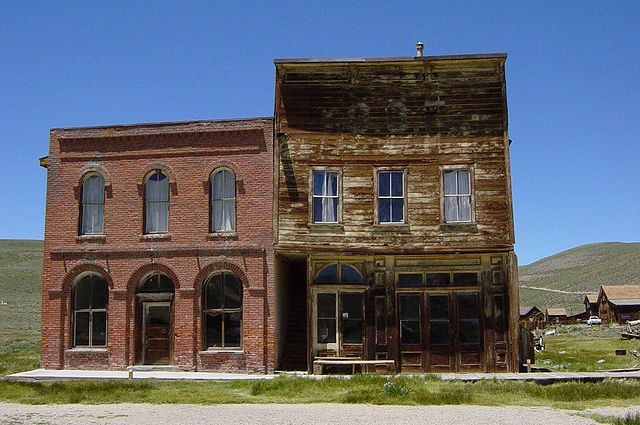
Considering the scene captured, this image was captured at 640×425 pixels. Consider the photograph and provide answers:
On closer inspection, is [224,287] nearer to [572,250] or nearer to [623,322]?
[623,322]

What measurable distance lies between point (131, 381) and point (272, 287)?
4.77 m

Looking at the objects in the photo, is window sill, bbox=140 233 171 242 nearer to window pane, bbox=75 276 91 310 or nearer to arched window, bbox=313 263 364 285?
window pane, bbox=75 276 91 310

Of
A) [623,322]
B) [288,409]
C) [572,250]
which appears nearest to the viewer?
[288,409]

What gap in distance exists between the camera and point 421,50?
24.5m

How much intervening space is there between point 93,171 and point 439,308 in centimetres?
Result: 1133

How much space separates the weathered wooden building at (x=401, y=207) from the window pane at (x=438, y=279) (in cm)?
3

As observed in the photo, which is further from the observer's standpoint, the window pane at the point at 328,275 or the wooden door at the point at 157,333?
the wooden door at the point at 157,333

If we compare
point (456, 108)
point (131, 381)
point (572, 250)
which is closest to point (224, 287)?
point (131, 381)

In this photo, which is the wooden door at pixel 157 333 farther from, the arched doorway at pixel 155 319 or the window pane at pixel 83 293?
the window pane at pixel 83 293

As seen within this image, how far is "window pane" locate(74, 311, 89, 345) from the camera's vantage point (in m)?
23.9

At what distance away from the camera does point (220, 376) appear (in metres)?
21.7

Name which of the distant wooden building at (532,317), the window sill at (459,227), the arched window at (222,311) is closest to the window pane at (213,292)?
the arched window at (222,311)

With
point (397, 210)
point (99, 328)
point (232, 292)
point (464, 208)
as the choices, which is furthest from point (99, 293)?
point (464, 208)

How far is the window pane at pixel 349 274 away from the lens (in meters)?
23.1
